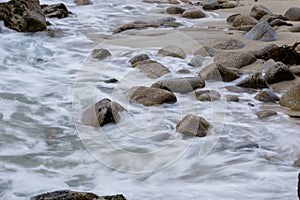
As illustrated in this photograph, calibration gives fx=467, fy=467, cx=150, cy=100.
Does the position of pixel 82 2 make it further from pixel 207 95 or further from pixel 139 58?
pixel 207 95

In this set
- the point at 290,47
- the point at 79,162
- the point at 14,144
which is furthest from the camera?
the point at 290,47

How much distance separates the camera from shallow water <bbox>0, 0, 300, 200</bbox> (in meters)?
2.98

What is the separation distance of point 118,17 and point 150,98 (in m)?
5.30

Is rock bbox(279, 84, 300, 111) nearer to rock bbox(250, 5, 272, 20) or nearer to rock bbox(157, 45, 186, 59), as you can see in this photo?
rock bbox(157, 45, 186, 59)

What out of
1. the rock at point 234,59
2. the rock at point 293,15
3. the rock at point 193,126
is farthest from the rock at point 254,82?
the rock at point 293,15

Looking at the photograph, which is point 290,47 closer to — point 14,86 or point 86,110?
point 86,110

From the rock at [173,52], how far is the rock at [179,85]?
1.10m

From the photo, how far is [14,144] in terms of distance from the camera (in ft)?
11.9

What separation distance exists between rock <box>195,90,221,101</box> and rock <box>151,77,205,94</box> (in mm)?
108

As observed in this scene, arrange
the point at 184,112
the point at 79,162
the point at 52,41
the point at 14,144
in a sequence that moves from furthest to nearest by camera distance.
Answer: the point at 52,41
the point at 184,112
the point at 14,144
the point at 79,162

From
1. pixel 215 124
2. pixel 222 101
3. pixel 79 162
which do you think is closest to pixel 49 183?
pixel 79 162

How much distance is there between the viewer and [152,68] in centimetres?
523

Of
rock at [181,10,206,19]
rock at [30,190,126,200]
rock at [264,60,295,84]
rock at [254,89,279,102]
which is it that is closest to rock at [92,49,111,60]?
rock at [264,60,295,84]

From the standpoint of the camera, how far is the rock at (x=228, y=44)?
6.27 metres
